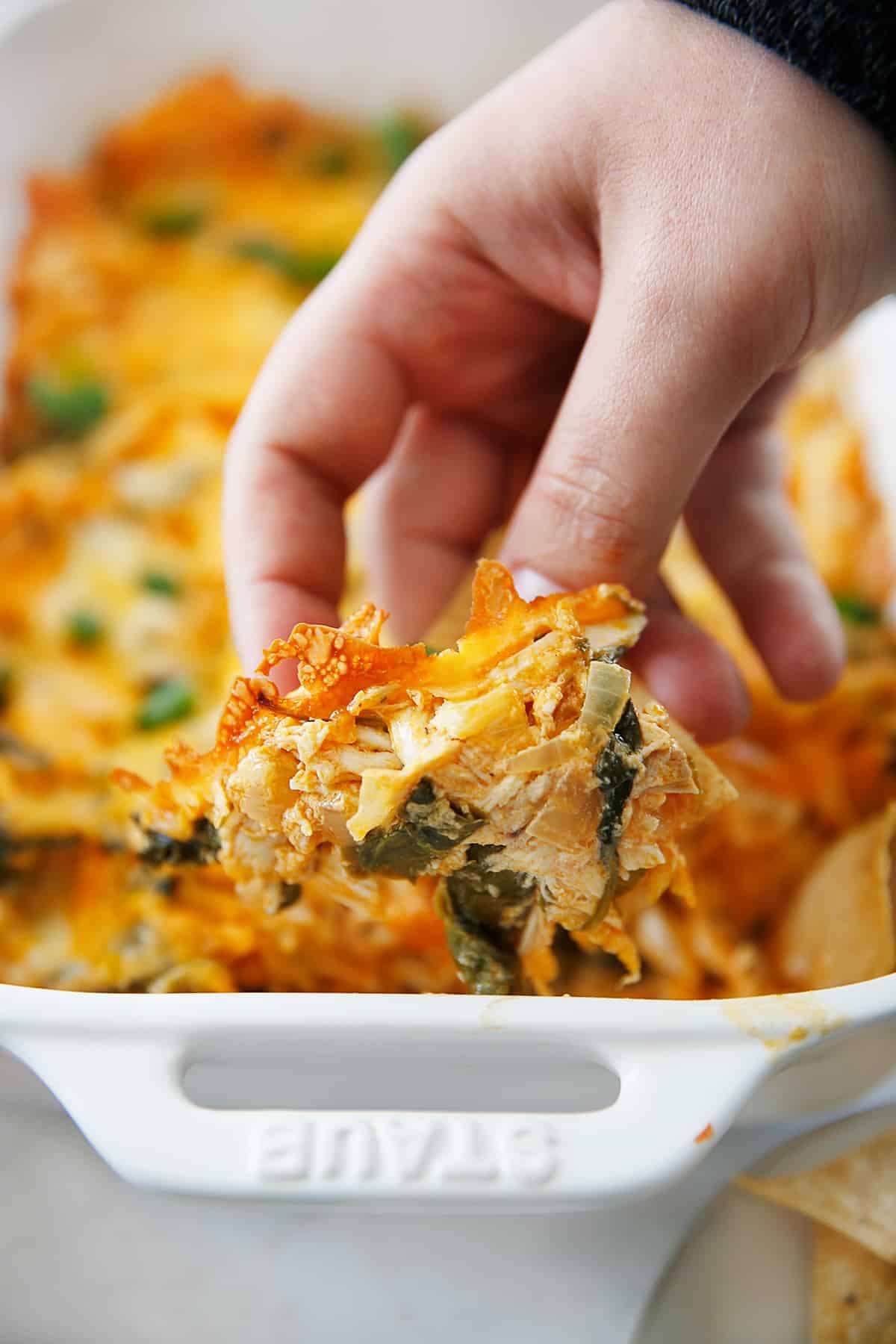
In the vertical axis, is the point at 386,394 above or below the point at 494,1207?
above

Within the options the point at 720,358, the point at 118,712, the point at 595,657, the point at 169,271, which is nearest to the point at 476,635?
the point at 595,657

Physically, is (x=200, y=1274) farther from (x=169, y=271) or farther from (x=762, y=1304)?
(x=169, y=271)

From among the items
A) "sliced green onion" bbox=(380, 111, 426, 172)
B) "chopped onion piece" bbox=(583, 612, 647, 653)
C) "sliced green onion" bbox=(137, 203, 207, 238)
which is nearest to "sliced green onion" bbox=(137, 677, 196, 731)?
"chopped onion piece" bbox=(583, 612, 647, 653)

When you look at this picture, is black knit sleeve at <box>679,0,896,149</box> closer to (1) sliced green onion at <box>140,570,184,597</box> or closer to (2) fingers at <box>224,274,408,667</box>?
(2) fingers at <box>224,274,408,667</box>

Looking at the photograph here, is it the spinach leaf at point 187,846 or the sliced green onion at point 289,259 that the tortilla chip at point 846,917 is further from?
the sliced green onion at point 289,259

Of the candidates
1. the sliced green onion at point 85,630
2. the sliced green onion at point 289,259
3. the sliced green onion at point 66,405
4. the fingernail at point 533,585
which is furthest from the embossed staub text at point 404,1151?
the sliced green onion at point 289,259

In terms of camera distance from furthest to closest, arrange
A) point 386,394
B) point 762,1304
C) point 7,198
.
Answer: point 7,198 < point 386,394 < point 762,1304

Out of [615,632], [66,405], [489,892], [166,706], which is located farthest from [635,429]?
[66,405]
